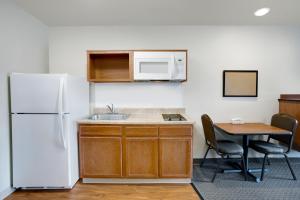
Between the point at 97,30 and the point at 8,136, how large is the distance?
80.6 inches

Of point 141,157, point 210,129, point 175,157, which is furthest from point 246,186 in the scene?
point 141,157

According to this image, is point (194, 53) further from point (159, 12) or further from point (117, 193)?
point (117, 193)

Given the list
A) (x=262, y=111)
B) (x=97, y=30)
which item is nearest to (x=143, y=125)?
(x=97, y=30)

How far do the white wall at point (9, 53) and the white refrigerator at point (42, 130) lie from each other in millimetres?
81

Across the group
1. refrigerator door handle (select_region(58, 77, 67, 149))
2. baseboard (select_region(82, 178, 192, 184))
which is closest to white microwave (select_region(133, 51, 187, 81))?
refrigerator door handle (select_region(58, 77, 67, 149))

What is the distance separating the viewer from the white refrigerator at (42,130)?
95.9 inches

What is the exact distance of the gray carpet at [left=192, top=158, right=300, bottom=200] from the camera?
2.40m

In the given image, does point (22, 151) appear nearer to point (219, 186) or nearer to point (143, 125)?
point (143, 125)

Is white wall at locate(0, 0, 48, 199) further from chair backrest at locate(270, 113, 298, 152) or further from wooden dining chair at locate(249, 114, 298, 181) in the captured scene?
chair backrest at locate(270, 113, 298, 152)

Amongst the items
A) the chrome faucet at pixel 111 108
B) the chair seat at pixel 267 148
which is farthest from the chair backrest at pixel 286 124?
the chrome faucet at pixel 111 108

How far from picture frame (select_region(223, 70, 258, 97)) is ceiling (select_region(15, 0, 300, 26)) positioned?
0.82 meters

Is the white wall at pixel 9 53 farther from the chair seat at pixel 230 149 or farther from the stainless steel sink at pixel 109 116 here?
the chair seat at pixel 230 149

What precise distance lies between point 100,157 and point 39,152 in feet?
2.49

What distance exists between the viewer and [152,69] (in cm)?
296
